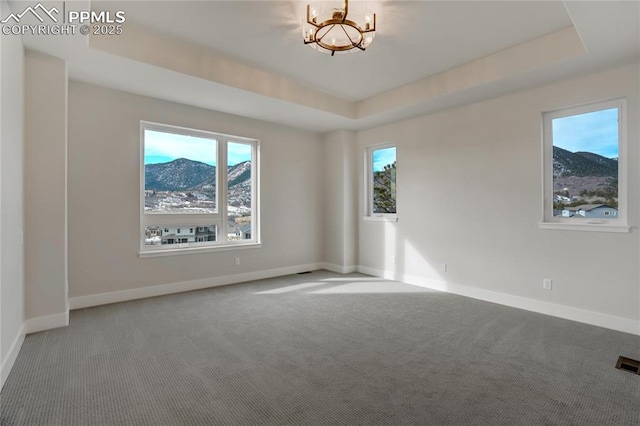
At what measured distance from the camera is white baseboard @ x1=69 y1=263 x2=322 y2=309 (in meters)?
3.76

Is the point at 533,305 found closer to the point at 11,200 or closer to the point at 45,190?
the point at 11,200

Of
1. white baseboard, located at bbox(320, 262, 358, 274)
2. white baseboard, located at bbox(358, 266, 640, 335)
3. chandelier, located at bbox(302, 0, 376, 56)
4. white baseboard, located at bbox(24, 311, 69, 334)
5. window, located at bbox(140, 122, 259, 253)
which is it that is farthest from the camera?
white baseboard, located at bbox(320, 262, 358, 274)

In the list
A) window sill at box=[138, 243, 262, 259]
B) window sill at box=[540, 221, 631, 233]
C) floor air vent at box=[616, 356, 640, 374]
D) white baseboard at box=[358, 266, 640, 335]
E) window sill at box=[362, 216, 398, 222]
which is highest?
window sill at box=[362, 216, 398, 222]

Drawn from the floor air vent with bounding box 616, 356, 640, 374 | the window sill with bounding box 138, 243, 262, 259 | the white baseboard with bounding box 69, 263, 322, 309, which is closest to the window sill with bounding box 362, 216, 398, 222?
the white baseboard with bounding box 69, 263, 322, 309

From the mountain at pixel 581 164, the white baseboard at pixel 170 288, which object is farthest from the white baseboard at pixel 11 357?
the mountain at pixel 581 164

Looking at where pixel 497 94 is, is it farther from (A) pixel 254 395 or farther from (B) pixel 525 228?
(A) pixel 254 395

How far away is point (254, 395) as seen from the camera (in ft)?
6.64

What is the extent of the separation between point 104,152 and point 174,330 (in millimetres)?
2371

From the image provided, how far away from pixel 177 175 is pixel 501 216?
4.39 metres

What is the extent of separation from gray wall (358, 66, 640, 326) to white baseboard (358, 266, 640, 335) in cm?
1

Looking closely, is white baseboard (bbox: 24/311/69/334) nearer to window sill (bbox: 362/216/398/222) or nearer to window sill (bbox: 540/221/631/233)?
window sill (bbox: 362/216/398/222)

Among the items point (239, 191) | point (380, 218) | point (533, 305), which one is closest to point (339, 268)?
point (380, 218)

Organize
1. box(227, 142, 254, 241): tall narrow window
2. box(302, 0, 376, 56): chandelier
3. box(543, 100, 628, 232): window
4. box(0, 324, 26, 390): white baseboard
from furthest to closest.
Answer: box(227, 142, 254, 241): tall narrow window, box(543, 100, 628, 232): window, box(302, 0, 376, 56): chandelier, box(0, 324, 26, 390): white baseboard

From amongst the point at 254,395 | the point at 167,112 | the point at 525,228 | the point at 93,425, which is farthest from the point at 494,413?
the point at 167,112
